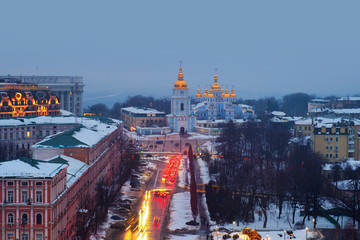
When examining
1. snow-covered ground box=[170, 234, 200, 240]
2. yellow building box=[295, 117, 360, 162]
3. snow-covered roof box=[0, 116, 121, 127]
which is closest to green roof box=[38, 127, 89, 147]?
snow-covered ground box=[170, 234, 200, 240]

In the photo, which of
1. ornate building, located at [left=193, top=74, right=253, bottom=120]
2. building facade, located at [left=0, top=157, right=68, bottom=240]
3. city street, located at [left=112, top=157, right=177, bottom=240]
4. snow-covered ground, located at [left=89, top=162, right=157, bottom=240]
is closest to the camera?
building facade, located at [left=0, top=157, right=68, bottom=240]

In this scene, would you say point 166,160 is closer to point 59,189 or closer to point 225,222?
point 225,222

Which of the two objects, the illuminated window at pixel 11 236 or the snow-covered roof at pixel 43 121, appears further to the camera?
the snow-covered roof at pixel 43 121

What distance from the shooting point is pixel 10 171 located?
35.3 metres

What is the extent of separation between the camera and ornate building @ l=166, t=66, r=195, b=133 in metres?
113

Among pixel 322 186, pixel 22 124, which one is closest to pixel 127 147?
pixel 22 124

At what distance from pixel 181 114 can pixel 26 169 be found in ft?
256

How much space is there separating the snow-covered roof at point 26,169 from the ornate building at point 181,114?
7535 cm

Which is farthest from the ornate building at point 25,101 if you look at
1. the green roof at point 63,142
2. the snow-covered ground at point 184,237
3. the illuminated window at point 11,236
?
the illuminated window at point 11,236

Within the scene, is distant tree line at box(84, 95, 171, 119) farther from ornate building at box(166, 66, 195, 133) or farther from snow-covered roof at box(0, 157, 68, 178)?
snow-covered roof at box(0, 157, 68, 178)

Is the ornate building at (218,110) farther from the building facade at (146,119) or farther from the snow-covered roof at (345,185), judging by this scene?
the snow-covered roof at (345,185)

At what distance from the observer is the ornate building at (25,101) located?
289 ft

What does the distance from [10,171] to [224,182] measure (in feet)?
69.3

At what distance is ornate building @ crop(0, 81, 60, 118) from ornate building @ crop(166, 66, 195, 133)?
23222 mm
